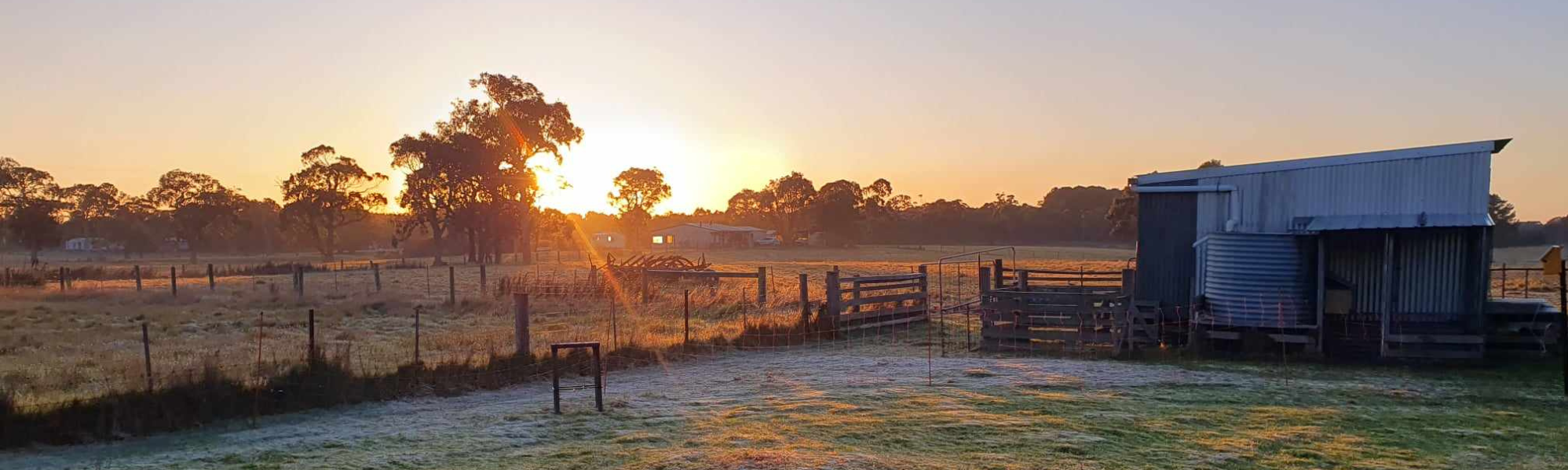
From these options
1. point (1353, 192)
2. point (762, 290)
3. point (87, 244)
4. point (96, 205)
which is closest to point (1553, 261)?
point (1353, 192)

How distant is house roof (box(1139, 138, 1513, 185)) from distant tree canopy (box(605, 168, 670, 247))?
89.2 meters

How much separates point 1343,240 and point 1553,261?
11.8ft

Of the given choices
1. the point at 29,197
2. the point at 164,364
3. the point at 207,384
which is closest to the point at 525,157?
the point at 29,197

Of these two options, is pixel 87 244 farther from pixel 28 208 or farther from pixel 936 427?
pixel 936 427

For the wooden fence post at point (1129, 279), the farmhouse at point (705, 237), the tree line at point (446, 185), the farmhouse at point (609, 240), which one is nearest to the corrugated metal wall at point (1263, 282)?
the wooden fence post at point (1129, 279)

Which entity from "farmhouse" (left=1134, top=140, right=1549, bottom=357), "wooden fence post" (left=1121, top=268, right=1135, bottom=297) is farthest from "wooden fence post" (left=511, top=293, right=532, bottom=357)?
"farmhouse" (left=1134, top=140, right=1549, bottom=357)

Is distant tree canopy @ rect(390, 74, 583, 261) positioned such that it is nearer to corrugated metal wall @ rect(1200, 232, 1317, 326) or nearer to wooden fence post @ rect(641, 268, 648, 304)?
wooden fence post @ rect(641, 268, 648, 304)

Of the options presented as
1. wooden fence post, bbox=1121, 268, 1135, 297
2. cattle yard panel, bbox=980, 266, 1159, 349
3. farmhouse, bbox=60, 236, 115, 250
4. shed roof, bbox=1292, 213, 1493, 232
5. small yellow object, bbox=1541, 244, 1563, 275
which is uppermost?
shed roof, bbox=1292, 213, 1493, 232

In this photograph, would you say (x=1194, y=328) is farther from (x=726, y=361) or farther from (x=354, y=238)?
(x=354, y=238)

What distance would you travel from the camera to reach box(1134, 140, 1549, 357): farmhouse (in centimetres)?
1411

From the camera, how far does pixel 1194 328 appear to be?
15117 mm

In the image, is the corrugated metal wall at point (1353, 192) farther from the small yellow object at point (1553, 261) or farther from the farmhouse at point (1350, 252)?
the small yellow object at point (1553, 261)

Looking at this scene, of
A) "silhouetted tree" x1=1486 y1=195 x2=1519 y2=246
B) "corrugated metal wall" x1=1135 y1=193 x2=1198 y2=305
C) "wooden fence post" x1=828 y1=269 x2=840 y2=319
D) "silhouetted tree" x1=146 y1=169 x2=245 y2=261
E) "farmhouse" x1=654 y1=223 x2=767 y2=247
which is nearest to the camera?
"corrugated metal wall" x1=1135 y1=193 x2=1198 y2=305

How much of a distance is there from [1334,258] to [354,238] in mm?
115119
